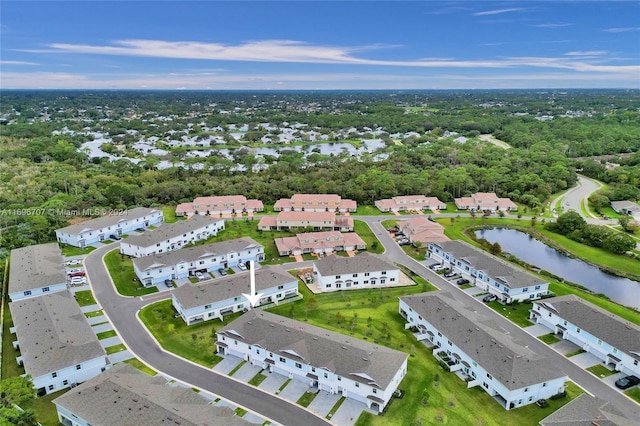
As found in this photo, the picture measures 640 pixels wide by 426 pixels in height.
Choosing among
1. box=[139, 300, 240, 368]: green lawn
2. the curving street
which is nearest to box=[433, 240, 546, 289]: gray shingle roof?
the curving street

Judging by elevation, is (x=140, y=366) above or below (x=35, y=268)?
below

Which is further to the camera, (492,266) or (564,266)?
(564,266)

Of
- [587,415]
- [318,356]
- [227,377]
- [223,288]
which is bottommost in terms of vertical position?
[227,377]

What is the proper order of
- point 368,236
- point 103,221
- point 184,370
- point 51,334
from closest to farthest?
point 184,370 → point 51,334 → point 103,221 → point 368,236

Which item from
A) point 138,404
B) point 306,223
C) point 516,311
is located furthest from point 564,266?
point 138,404

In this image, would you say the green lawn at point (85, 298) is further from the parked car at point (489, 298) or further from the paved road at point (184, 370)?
the parked car at point (489, 298)

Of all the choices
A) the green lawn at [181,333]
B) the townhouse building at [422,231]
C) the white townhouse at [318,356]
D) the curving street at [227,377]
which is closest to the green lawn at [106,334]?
the curving street at [227,377]

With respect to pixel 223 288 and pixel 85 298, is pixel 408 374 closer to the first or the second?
pixel 223 288
